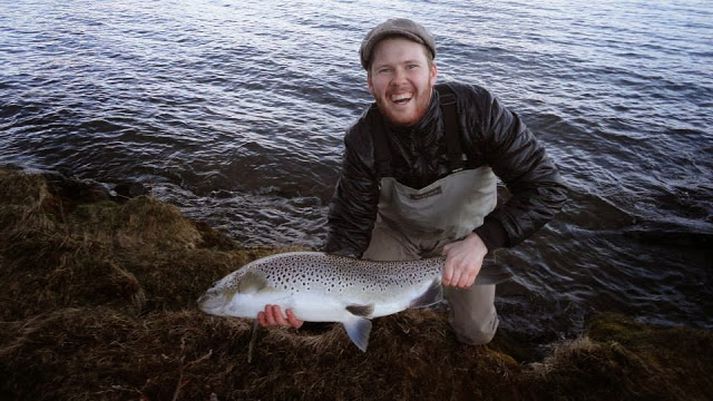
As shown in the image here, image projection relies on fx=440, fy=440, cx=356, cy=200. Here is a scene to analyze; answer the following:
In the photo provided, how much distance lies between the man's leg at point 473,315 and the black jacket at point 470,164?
0.92 meters

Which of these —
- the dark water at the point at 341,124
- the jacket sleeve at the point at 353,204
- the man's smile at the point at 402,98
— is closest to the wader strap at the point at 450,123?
the man's smile at the point at 402,98

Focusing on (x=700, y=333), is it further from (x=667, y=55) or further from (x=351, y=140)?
(x=667, y=55)

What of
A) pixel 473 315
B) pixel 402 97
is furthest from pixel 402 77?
pixel 473 315

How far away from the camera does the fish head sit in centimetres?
318

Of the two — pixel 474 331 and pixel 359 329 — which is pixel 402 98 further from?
pixel 474 331

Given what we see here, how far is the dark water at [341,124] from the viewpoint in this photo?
6.12 metres

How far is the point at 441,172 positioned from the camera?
363 centimetres

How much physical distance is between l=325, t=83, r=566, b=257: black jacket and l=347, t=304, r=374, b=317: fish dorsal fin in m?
0.55

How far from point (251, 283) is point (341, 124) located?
7753mm

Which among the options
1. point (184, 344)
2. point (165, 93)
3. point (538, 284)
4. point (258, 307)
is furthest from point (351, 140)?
point (165, 93)

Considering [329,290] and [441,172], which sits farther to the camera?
[441,172]

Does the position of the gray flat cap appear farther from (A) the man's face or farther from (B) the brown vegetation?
(B) the brown vegetation

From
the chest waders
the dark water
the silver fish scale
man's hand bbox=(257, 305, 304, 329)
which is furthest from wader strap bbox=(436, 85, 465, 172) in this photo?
the dark water

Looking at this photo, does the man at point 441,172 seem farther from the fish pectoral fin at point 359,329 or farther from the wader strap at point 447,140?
the fish pectoral fin at point 359,329
